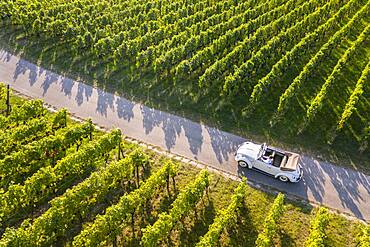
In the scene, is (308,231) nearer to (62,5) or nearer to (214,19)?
(214,19)

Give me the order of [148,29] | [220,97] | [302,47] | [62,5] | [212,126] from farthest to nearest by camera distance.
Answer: [62,5]
[148,29]
[302,47]
[220,97]
[212,126]

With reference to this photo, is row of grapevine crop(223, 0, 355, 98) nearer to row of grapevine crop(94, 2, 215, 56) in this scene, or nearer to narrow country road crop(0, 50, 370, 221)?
narrow country road crop(0, 50, 370, 221)

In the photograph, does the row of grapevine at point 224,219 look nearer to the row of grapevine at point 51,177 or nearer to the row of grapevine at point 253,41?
the row of grapevine at point 51,177

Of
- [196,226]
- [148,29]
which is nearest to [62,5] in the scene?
[148,29]

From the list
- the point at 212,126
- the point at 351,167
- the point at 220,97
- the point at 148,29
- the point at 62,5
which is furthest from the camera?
the point at 62,5

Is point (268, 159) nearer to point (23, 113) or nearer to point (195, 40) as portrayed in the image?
point (195, 40)

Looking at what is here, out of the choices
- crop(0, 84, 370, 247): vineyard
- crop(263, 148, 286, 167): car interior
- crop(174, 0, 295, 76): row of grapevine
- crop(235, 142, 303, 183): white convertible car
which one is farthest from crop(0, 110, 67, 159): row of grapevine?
crop(263, 148, 286, 167): car interior
